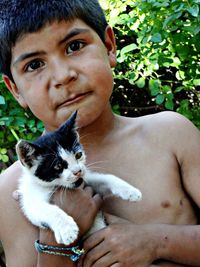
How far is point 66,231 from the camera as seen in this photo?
1832 millimetres

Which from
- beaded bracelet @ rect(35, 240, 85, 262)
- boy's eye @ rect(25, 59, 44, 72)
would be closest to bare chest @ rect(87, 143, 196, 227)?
→ beaded bracelet @ rect(35, 240, 85, 262)

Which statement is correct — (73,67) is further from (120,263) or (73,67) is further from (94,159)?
(120,263)

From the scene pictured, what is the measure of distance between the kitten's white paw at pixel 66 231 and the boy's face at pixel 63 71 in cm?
50

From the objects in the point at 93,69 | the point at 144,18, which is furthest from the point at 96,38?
the point at 144,18

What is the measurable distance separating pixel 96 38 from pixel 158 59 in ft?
2.93

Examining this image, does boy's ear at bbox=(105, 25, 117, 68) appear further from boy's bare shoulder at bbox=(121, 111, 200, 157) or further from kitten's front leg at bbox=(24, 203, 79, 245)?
kitten's front leg at bbox=(24, 203, 79, 245)

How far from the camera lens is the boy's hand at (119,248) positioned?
1998 mm

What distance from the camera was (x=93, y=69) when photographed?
2.16 metres

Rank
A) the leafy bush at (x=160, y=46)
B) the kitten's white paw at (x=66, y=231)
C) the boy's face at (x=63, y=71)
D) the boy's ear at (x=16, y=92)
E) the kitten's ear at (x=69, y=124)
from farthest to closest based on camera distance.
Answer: the leafy bush at (x=160, y=46), the boy's ear at (x=16, y=92), the boy's face at (x=63, y=71), the kitten's ear at (x=69, y=124), the kitten's white paw at (x=66, y=231)

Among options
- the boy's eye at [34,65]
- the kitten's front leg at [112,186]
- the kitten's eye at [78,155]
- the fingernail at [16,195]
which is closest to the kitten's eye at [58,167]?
the kitten's eye at [78,155]

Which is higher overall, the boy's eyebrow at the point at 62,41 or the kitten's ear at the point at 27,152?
the boy's eyebrow at the point at 62,41

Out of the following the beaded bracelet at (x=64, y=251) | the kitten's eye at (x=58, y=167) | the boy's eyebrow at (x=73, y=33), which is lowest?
the beaded bracelet at (x=64, y=251)

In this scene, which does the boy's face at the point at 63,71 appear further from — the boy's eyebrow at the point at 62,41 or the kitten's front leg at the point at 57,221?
the kitten's front leg at the point at 57,221

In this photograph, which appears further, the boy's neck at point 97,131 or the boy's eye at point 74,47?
the boy's neck at point 97,131
